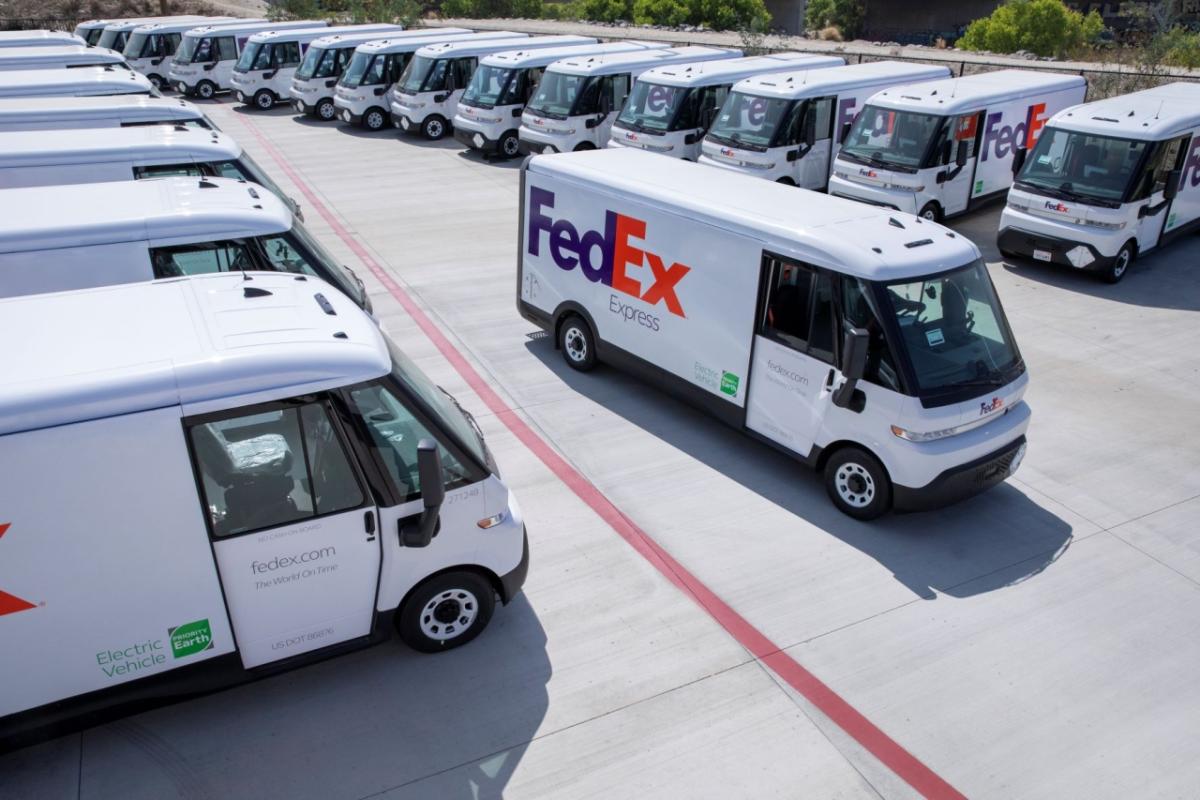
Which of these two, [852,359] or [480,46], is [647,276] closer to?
[852,359]

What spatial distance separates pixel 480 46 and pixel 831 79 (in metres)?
9.74

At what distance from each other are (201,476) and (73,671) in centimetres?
124

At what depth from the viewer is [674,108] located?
1722 cm

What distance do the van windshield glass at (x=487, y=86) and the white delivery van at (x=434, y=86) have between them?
1462mm

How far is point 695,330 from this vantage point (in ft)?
28.5

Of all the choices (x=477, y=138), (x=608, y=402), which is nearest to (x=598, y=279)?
(x=608, y=402)

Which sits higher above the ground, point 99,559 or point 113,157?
point 113,157

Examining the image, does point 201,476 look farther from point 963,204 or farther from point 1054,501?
point 963,204

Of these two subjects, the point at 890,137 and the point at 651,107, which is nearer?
the point at 890,137

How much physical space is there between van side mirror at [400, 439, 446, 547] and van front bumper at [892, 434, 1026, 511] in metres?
3.79

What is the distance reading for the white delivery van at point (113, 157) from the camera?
9.20m

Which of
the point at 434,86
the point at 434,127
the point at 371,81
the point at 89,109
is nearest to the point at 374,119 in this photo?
the point at 371,81

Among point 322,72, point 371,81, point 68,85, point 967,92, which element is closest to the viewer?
point 68,85

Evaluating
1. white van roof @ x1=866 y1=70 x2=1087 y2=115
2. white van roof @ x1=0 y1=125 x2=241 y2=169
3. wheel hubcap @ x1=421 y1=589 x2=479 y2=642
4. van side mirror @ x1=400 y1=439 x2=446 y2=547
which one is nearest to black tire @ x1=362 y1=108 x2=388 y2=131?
white van roof @ x1=866 y1=70 x2=1087 y2=115
